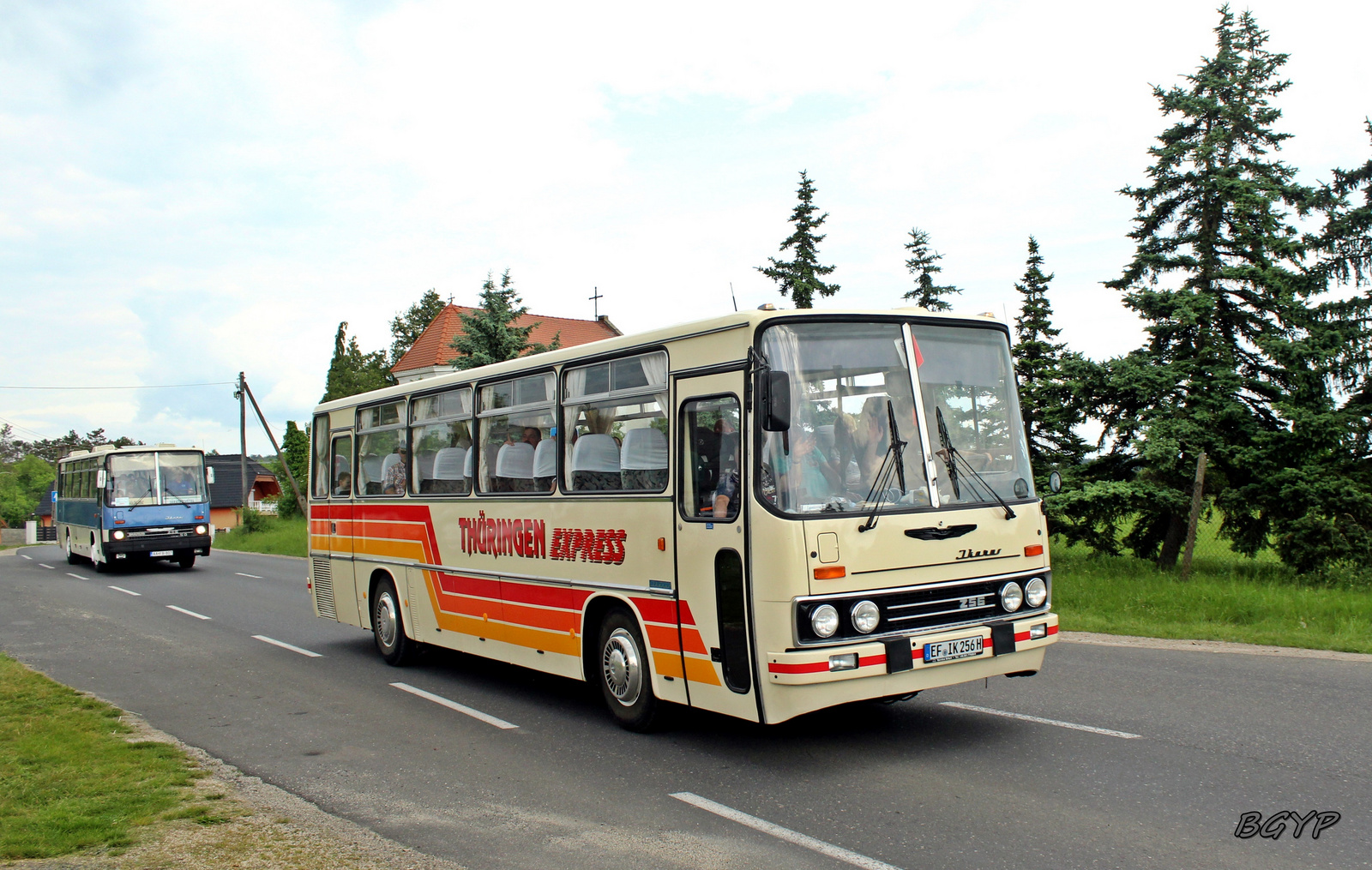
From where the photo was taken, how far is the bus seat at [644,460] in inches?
285

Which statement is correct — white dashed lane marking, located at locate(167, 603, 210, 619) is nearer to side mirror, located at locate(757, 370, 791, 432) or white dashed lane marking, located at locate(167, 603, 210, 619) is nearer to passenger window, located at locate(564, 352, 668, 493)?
passenger window, located at locate(564, 352, 668, 493)

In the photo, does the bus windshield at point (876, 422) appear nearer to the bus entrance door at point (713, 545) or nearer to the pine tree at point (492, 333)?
the bus entrance door at point (713, 545)

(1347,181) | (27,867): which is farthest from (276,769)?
(1347,181)

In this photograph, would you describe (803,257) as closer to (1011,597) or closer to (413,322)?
(1011,597)

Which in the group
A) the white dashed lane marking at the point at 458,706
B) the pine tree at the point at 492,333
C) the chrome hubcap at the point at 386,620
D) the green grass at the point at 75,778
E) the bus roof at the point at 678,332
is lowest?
the white dashed lane marking at the point at 458,706

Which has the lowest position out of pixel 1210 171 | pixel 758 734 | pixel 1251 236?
pixel 758 734

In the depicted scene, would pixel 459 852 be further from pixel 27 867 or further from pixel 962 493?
pixel 962 493

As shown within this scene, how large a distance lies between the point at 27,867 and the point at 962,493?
18.0 feet

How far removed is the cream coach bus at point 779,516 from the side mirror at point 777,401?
1cm

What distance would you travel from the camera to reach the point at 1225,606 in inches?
492

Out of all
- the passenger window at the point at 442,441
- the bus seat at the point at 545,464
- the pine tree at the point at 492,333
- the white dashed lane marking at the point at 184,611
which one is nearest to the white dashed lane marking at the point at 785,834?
the bus seat at the point at 545,464

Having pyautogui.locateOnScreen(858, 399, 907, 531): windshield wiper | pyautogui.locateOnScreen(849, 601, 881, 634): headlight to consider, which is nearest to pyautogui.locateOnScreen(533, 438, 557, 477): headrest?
pyautogui.locateOnScreen(858, 399, 907, 531): windshield wiper

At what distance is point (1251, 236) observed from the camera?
16172mm

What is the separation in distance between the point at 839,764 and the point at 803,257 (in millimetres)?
24344
